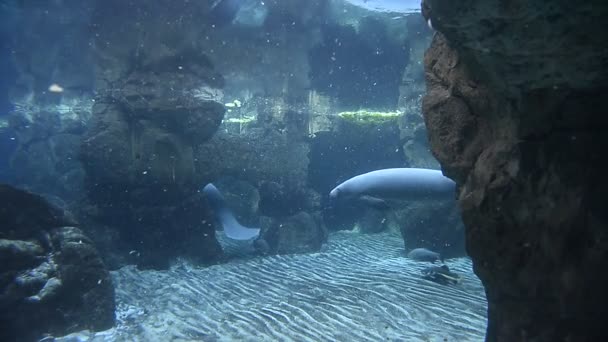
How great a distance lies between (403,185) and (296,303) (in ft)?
14.0

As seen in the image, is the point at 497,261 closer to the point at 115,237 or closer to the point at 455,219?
Answer: the point at 455,219

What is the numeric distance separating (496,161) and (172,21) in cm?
1114

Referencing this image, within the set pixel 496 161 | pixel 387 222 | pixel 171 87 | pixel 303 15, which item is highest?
pixel 303 15

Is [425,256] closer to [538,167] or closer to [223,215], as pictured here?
[223,215]

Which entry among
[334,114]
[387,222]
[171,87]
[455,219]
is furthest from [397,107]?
[171,87]

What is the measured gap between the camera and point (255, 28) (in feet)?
49.1

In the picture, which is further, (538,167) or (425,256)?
(425,256)

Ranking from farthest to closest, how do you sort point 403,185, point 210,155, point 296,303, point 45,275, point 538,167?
point 210,155, point 403,185, point 296,303, point 45,275, point 538,167

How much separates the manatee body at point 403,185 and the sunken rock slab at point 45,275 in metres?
5.86

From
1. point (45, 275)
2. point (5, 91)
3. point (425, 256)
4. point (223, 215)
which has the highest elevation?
point (5, 91)

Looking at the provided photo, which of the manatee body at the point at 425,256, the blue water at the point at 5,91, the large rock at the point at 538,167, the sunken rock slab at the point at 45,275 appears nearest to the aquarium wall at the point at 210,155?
the sunken rock slab at the point at 45,275

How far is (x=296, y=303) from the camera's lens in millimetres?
6742

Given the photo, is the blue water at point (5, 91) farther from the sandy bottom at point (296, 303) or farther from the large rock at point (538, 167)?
the large rock at point (538, 167)

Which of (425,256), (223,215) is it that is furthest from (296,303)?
(223,215)
